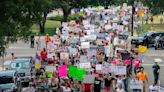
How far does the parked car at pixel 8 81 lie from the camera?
85.0ft

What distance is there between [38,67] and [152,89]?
7174mm

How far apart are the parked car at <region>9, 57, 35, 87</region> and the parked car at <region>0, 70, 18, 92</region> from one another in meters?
2.15

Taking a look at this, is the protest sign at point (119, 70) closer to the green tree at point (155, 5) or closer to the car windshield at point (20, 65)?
the car windshield at point (20, 65)

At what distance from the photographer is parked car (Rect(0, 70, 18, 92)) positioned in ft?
85.0

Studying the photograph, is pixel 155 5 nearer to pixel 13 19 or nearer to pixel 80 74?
pixel 80 74

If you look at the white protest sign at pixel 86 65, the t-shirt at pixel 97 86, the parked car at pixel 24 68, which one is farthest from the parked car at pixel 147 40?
the t-shirt at pixel 97 86

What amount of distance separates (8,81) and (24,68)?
4571 mm

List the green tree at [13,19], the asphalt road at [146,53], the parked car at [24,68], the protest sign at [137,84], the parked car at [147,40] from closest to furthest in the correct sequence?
the green tree at [13,19] < the protest sign at [137,84] < the parked car at [24,68] < the asphalt road at [146,53] < the parked car at [147,40]

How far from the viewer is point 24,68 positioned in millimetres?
31078

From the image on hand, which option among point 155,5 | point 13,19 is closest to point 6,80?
Answer: point 13,19

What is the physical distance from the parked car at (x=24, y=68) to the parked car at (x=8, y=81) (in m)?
2.15

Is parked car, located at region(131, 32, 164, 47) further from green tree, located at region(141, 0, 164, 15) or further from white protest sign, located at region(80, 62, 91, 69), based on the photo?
white protest sign, located at region(80, 62, 91, 69)

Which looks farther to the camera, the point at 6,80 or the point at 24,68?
the point at 24,68

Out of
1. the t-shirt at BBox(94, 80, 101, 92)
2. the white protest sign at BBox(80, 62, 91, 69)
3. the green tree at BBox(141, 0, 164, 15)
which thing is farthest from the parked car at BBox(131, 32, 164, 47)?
the t-shirt at BBox(94, 80, 101, 92)
